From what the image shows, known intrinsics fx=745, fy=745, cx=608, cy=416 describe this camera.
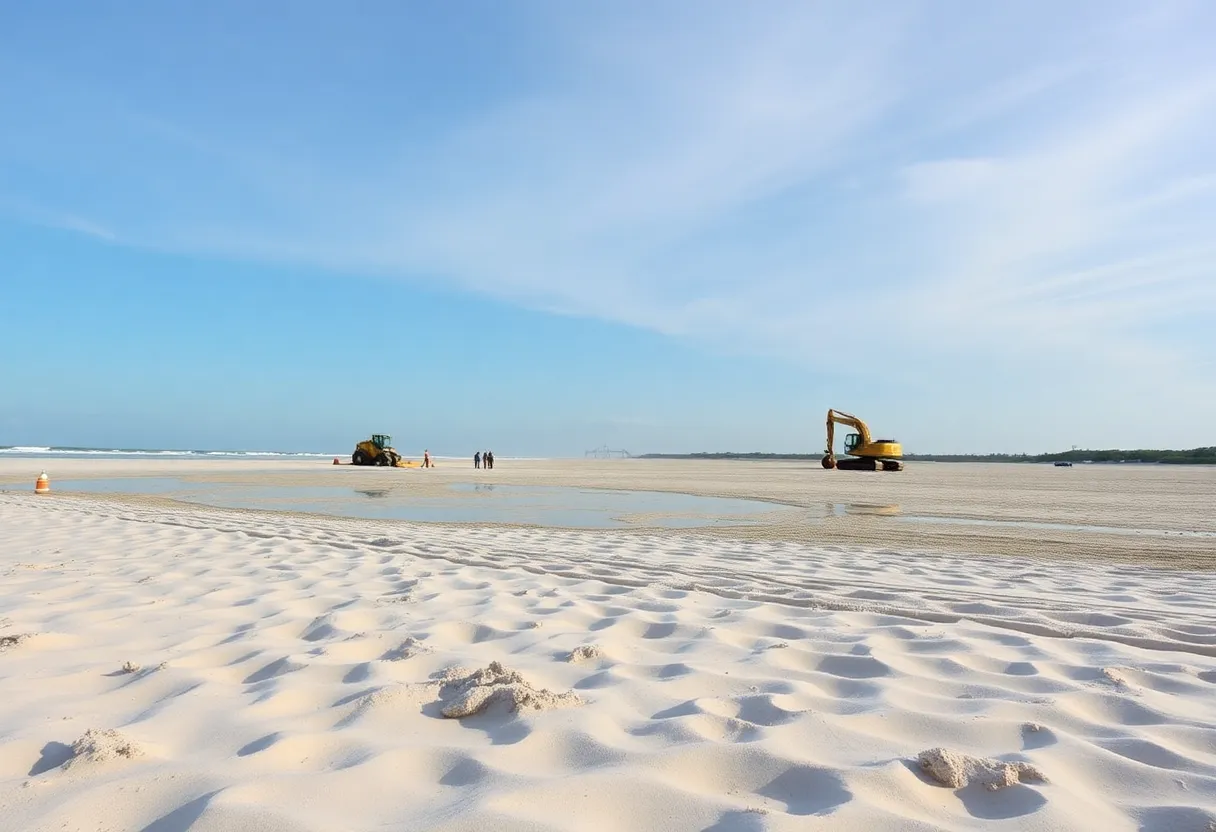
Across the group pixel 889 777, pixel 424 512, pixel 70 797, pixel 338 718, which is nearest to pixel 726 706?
pixel 889 777

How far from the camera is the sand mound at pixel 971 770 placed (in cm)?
227

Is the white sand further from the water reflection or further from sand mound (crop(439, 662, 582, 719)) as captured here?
the water reflection

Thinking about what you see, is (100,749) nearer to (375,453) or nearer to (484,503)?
(484,503)

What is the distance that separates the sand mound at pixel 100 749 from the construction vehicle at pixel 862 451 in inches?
1545

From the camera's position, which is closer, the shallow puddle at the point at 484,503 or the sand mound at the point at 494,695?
the sand mound at the point at 494,695

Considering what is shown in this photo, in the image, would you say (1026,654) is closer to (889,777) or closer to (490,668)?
(889,777)

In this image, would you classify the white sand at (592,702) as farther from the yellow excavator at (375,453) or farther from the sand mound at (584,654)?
the yellow excavator at (375,453)

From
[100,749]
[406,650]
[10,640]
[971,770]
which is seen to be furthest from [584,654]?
[10,640]

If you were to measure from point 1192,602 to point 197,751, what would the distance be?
22.1ft

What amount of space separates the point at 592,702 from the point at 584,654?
→ 0.77m

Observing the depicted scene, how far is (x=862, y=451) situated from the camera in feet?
129

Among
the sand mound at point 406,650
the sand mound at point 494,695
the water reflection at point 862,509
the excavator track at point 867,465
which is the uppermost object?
the excavator track at point 867,465

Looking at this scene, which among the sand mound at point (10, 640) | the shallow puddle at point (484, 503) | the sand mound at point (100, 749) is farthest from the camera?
the shallow puddle at point (484, 503)

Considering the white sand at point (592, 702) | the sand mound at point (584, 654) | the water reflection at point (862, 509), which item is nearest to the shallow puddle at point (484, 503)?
the water reflection at point (862, 509)
